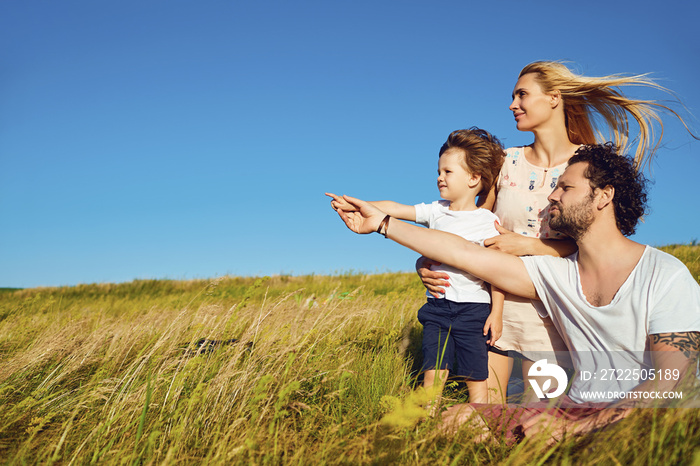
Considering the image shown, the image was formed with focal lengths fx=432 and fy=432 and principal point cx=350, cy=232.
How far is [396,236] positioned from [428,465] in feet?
5.20

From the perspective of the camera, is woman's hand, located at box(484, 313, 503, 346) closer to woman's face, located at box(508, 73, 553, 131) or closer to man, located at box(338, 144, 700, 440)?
man, located at box(338, 144, 700, 440)

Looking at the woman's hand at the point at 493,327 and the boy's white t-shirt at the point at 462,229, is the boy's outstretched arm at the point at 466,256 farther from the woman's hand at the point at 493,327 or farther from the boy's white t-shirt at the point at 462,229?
the woman's hand at the point at 493,327

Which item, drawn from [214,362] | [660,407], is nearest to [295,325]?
[214,362]

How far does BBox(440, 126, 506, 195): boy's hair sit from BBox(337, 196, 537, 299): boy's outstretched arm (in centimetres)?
70

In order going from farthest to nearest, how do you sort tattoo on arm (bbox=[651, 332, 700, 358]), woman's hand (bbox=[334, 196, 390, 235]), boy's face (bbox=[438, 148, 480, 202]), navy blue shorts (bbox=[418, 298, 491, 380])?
boy's face (bbox=[438, 148, 480, 202])
woman's hand (bbox=[334, 196, 390, 235])
navy blue shorts (bbox=[418, 298, 491, 380])
tattoo on arm (bbox=[651, 332, 700, 358])

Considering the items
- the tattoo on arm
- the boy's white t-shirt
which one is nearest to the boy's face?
the boy's white t-shirt

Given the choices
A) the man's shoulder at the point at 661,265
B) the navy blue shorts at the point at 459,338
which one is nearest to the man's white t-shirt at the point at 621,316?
the man's shoulder at the point at 661,265

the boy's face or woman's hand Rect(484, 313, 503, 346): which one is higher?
the boy's face

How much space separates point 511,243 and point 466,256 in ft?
1.57

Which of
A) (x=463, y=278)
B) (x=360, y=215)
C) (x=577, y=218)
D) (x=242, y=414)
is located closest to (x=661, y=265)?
(x=577, y=218)

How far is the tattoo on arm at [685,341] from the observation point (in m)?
2.28

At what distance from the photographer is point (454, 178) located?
3.41m

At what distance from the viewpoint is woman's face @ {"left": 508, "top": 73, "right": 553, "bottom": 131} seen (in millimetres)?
3520

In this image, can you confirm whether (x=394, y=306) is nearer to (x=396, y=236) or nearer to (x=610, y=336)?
(x=396, y=236)
